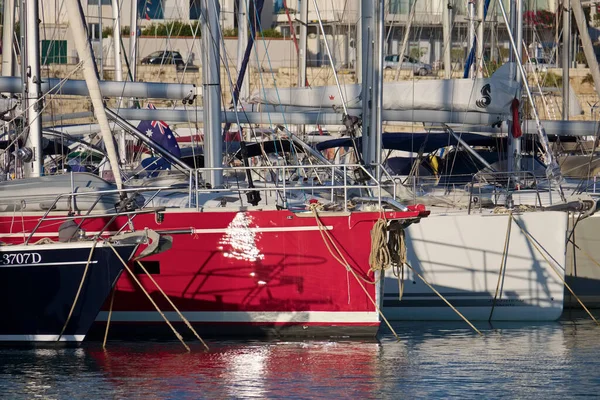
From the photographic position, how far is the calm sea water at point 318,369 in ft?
43.1

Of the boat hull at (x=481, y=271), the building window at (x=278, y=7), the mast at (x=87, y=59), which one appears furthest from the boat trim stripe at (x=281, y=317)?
the building window at (x=278, y=7)

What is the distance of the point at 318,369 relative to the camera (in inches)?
566

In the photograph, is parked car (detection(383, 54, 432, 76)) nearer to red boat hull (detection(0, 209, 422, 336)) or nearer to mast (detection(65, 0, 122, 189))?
red boat hull (detection(0, 209, 422, 336))

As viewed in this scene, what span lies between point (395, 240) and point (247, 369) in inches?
123

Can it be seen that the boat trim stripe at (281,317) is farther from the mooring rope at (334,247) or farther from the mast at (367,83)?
the mast at (367,83)

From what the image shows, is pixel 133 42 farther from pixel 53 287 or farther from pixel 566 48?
pixel 53 287

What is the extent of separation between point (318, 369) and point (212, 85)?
5261 mm

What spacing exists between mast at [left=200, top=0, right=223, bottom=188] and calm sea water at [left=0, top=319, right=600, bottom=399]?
2882 mm

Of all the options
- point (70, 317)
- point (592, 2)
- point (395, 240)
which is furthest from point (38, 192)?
point (592, 2)

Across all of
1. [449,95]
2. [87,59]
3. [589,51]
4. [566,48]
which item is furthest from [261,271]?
[566,48]

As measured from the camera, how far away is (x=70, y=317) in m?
15.7

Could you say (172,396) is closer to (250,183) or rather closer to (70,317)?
(70,317)

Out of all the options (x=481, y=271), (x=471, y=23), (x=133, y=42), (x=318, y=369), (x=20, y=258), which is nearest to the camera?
(x=318, y=369)

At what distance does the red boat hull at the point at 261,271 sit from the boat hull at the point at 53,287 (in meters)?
1.21
